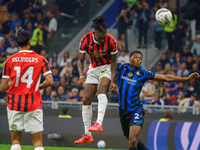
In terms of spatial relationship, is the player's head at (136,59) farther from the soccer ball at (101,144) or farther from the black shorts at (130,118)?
the soccer ball at (101,144)

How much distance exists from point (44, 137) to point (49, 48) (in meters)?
6.46

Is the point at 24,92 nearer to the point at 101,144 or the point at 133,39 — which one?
the point at 101,144

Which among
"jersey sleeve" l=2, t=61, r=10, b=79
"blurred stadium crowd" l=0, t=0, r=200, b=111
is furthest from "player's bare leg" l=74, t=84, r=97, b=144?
"blurred stadium crowd" l=0, t=0, r=200, b=111

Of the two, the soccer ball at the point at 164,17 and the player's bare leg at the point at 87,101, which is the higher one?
the soccer ball at the point at 164,17

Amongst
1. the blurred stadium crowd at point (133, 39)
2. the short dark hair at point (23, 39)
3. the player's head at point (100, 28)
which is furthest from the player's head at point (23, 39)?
the blurred stadium crowd at point (133, 39)

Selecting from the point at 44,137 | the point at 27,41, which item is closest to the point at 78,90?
the point at 44,137

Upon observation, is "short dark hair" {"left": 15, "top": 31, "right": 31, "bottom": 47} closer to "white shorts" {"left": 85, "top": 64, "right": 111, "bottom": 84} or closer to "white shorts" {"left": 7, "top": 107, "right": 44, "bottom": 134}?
"white shorts" {"left": 7, "top": 107, "right": 44, "bottom": 134}

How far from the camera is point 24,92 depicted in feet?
23.7

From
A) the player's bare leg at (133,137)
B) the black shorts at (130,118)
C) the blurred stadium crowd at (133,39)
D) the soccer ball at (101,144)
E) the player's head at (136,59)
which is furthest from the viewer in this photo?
the blurred stadium crowd at (133,39)

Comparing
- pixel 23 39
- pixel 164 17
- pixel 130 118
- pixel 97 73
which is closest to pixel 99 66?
pixel 97 73

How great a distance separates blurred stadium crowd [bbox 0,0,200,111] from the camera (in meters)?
16.6

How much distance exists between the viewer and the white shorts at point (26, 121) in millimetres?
7219

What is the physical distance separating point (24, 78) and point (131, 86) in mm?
2865

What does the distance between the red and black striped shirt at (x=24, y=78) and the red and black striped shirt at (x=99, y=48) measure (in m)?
2.42
